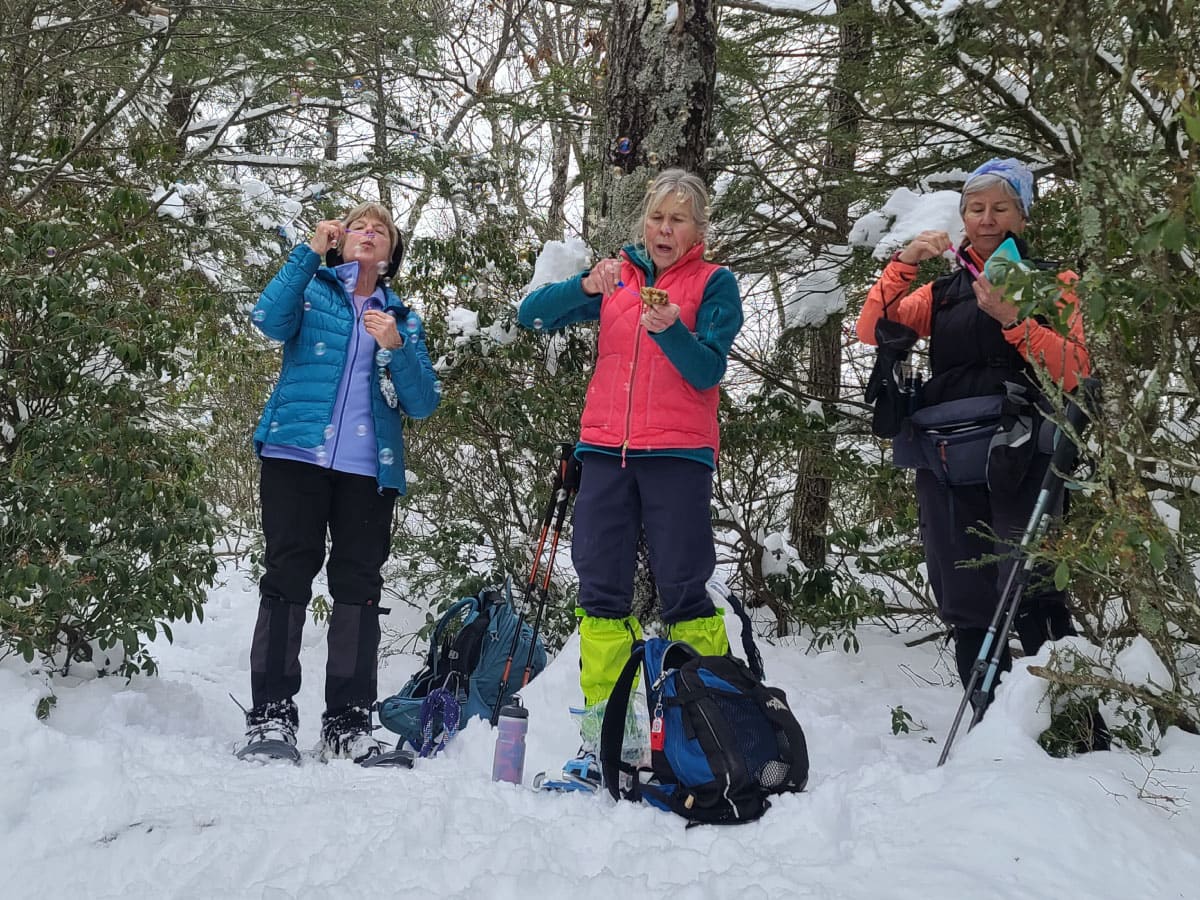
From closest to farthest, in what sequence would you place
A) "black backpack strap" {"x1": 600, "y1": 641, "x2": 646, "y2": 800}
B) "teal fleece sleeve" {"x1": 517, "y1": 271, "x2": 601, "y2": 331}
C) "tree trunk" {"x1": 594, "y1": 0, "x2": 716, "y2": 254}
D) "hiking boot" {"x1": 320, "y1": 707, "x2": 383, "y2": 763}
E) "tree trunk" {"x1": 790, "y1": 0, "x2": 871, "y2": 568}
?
"black backpack strap" {"x1": 600, "y1": 641, "x2": 646, "y2": 800} → "hiking boot" {"x1": 320, "y1": 707, "x2": 383, "y2": 763} → "teal fleece sleeve" {"x1": 517, "y1": 271, "x2": 601, "y2": 331} → "tree trunk" {"x1": 594, "y1": 0, "x2": 716, "y2": 254} → "tree trunk" {"x1": 790, "y1": 0, "x2": 871, "y2": 568}

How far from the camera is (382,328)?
10.4 feet

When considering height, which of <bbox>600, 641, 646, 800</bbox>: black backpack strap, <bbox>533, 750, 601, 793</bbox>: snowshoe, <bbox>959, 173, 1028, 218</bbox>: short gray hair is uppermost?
<bbox>959, 173, 1028, 218</bbox>: short gray hair

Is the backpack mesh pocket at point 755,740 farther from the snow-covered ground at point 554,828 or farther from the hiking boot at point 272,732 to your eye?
the hiking boot at point 272,732

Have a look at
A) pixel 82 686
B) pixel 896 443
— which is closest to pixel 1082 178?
pixel 896 443

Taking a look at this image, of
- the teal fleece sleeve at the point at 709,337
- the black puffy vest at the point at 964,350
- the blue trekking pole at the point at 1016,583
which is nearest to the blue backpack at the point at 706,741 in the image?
the blue trekking pole at the point at 1016,583

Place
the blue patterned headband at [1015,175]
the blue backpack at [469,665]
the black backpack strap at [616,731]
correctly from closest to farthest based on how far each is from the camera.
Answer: the black backpack strap at [616,731] → the blue patterned headband at [1015,175] → the blue backpack at [469,665]

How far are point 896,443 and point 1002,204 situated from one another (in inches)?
35.4

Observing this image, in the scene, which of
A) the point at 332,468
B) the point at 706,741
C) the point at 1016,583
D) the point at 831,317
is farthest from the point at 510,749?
the point at 831,317

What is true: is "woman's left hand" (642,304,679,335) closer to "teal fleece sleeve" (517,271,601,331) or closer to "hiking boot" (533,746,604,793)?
"teal fleece sleeve" (517,271,601,331)

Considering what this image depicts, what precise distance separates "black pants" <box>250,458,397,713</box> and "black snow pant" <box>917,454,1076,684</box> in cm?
206

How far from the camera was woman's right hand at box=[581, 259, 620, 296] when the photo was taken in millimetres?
3086

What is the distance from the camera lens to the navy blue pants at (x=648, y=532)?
292 cm

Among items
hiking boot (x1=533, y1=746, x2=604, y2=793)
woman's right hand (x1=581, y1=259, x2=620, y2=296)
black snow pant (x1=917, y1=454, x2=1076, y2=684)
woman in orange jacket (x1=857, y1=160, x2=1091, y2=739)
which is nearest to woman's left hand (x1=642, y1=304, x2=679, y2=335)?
woman's right hand (x1=581, y1=259, x2=620, y2=296)

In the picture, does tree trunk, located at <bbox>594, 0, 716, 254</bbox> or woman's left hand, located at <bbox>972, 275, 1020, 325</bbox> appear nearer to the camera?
woman's left hand, located at <bbox>972, 275, 1020, 325</bbox>
